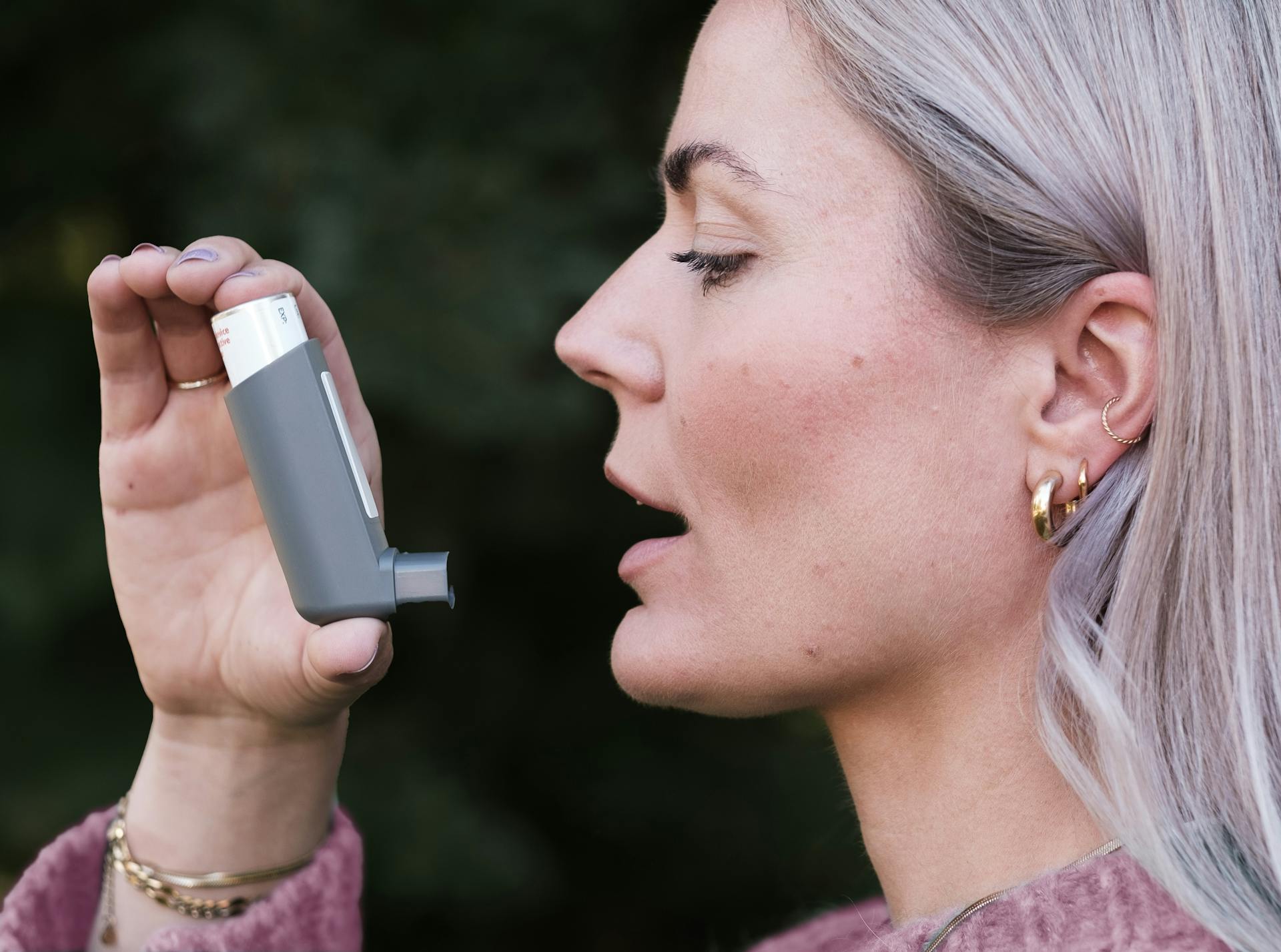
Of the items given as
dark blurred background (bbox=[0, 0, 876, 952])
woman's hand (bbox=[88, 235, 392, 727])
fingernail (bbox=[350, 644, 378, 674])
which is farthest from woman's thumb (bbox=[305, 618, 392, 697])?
dark blurred background (bbox=[0, 0, 876, 952])

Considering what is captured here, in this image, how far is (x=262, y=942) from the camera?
1.45 m

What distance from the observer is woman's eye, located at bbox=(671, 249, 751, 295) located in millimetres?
1231

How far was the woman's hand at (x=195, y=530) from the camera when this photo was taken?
1.41 m

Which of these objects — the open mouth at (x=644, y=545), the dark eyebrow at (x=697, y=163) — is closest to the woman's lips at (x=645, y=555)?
the open mouth at (x=644, y=545)

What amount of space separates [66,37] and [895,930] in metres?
2.31

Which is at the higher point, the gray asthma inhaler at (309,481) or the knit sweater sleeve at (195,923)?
the gray asthma inhaler at (309,481)

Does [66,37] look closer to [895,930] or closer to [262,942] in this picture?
[262,942]

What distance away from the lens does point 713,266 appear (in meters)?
1.25

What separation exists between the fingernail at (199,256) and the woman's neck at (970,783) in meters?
0.79

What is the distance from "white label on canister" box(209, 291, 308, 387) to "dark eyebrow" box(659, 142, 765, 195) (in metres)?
0.42

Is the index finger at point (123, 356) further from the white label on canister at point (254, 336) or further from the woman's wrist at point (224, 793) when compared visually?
the woman's wrist at point (224, 793)

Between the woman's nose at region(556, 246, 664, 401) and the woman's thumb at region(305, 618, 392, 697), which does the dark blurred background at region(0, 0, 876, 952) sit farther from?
the woman's thumb at region(305, 618, 392, 697)

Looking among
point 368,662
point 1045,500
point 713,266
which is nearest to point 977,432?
point 1045,500

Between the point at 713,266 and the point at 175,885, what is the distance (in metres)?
1.00
